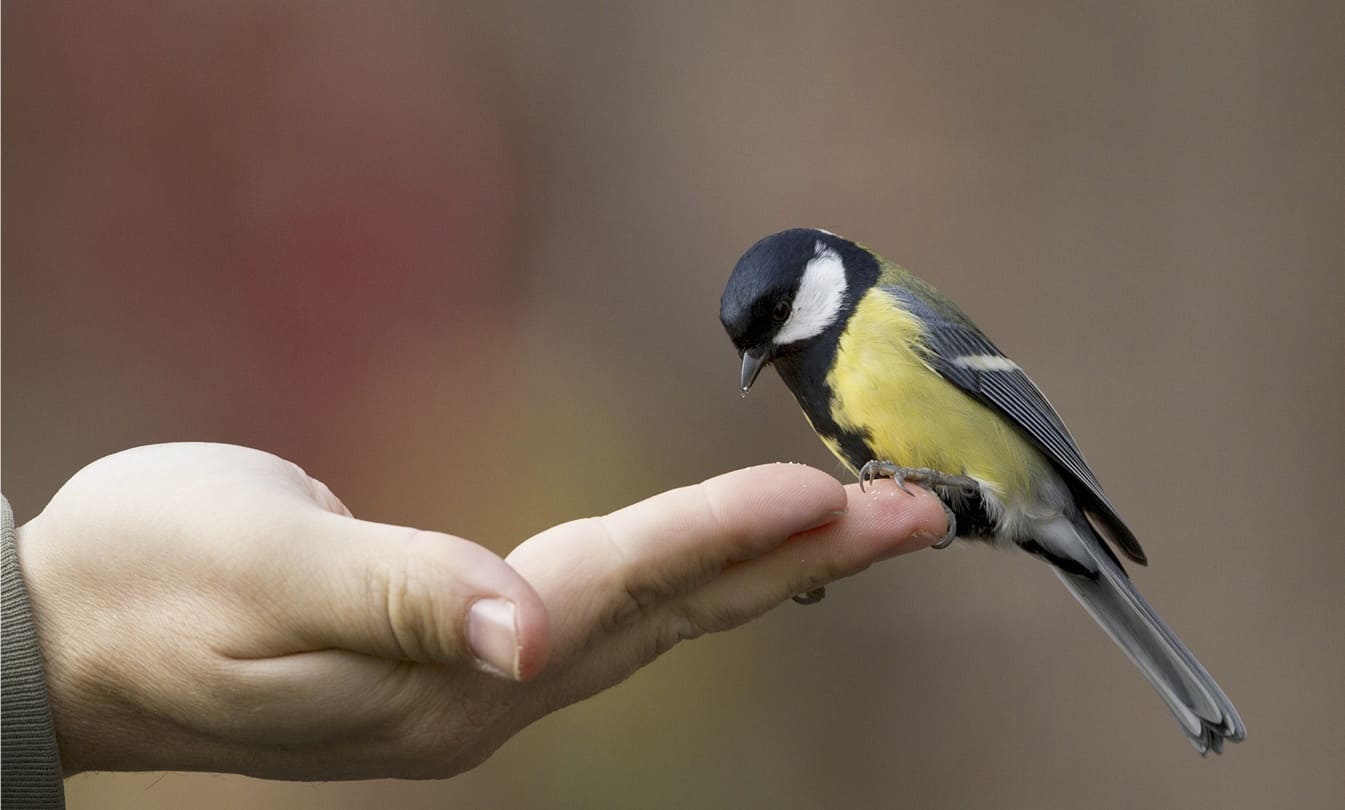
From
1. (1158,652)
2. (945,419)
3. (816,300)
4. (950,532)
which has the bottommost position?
(1158,652)

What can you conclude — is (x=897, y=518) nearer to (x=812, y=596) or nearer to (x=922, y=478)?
(x=812, y=596)

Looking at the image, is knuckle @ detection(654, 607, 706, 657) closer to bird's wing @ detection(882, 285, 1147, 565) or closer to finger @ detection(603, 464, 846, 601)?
finger @ detection(603, 464, 846, 601)

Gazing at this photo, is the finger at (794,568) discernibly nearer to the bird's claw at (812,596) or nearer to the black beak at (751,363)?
the bird's claw at (812,596)

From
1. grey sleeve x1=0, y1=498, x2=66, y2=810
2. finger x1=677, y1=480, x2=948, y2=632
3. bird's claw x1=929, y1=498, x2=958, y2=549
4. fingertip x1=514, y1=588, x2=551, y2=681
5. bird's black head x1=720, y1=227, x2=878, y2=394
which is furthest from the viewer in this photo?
bird's black head x1=720, y1=227, x2=878, y2=394

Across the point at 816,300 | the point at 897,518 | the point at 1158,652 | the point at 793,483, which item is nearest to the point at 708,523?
the point at 793,483

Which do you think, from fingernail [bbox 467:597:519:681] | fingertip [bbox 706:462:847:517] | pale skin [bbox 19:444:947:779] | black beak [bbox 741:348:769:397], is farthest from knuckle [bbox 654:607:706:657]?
black beak [bbox 741:348:769:397]
